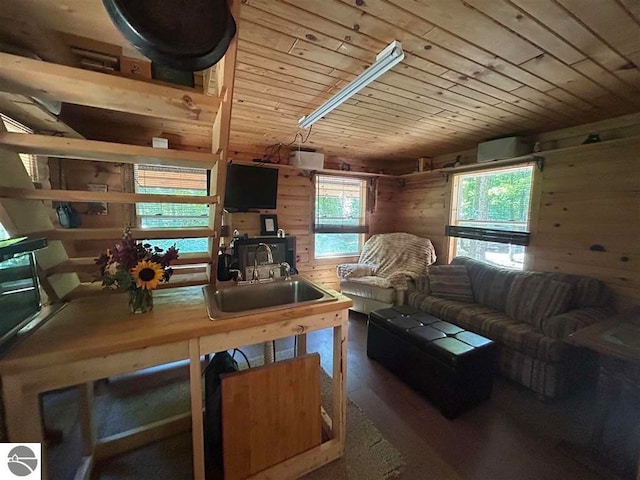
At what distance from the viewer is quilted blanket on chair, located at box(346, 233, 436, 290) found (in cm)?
365

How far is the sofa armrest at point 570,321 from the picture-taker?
2094 mm

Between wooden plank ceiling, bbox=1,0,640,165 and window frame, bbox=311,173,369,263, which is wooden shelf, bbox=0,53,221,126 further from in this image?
window frame, bbox=311,173,369,263

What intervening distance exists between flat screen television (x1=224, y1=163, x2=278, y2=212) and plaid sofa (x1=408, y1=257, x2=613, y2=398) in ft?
8.27

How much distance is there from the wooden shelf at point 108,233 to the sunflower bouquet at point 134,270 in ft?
0.62

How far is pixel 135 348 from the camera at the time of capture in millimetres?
1086

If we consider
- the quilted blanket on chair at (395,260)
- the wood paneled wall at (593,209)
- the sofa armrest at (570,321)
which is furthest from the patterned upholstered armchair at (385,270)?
the sofa armrest at (570,321)

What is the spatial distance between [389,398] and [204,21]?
258cm

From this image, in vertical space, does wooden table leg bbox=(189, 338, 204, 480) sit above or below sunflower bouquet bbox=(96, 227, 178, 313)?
below

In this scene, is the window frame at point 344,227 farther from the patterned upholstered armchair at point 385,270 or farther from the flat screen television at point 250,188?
the flat screen television at point 250,188

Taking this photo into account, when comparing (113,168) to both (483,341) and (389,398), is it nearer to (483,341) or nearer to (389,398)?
(389,398)

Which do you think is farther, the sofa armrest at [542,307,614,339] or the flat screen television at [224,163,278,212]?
Answer: the flat screen television at [224,163,278,212]

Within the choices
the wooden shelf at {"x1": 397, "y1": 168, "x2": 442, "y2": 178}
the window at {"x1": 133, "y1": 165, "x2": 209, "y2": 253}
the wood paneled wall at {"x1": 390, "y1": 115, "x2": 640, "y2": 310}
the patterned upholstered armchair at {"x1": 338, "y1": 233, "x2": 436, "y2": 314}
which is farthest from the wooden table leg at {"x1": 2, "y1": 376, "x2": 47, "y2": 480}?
the wooden shelf at {"x1": 397, "y1": 168, "x2": 442, "y2": 178}

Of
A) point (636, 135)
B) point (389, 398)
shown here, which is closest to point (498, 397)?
point (389, 398)

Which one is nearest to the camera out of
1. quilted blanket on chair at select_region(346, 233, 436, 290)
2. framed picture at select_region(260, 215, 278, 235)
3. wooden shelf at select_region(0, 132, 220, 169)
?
wooden shelf at select_region(0, 132, 220, 169)
